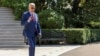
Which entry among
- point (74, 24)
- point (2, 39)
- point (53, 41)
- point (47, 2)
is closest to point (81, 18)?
point (74, 24)

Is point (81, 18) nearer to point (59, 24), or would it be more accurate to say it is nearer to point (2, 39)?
point (59, 24)

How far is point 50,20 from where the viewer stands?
1864cm

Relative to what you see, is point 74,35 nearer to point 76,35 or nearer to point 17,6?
point 76,35

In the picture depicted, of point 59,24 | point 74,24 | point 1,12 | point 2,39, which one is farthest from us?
point 74,24

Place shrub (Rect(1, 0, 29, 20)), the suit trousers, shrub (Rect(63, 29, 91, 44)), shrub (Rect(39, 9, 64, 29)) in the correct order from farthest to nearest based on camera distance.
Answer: shrub (Rect(1, 0, 29, 20)) → shrub (Rect(39, 9, 64, 29)) → shrub (Rect(63, 29, 91, 44)) → the suit trousers

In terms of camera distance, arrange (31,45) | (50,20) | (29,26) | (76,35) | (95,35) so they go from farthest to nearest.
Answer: (95,35) < (50,20) < (76,35) < (29,26) < (31,45)

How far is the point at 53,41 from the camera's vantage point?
18.2m

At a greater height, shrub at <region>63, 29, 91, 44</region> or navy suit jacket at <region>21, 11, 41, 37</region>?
navy suit jacket at <region>21, 11, 41, 37</region>

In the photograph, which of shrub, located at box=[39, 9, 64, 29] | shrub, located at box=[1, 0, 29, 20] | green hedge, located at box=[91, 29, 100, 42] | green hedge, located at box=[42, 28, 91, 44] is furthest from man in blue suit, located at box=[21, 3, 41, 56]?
green hedge, located at box=[91, 29, 100, 42]

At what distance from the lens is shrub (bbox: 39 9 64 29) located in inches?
736

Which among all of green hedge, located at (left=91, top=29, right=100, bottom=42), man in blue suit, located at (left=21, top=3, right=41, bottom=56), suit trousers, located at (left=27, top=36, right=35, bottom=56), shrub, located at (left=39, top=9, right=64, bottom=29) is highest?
man in blue suit, located at (left=21, top=3, right=41, bottom=56)

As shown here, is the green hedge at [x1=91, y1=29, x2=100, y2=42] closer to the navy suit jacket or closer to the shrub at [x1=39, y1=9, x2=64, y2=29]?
the shrub at [x1=39, y1=9, x2=64, y2=29]

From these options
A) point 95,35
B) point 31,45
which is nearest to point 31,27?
point 31,45

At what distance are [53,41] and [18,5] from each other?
3.19 m
